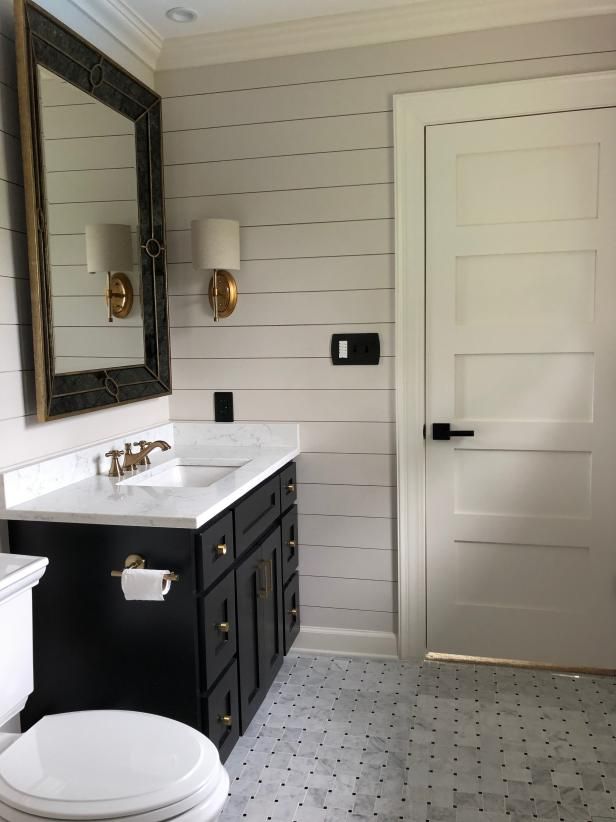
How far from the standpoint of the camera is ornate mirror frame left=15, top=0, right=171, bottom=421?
1.94 m

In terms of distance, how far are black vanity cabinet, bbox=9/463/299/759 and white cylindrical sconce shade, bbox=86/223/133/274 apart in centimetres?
89

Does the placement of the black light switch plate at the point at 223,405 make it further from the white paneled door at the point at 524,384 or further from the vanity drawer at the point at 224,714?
the vanity drawer at the point at 224,714

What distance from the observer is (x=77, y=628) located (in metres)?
1.89

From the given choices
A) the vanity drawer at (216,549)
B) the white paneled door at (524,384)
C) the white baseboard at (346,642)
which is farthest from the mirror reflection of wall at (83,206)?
the white baseboard at (346,642)

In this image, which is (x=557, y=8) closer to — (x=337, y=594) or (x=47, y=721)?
(x=337, y=594)

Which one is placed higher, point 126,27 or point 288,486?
point 126,27

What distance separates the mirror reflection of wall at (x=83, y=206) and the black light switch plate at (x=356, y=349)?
756mm

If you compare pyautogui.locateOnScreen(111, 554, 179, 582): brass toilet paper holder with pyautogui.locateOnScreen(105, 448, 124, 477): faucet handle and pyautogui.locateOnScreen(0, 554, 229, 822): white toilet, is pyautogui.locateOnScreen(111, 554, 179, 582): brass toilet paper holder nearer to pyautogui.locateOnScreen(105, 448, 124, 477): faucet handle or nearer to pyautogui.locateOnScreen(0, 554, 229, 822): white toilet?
pyautogui.locateOnScreen(0, 554, 229, 822): white toilet

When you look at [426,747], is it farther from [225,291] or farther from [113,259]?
[113,259]

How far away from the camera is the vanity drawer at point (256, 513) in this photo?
2.10 m

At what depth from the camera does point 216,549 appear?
74.9 inches

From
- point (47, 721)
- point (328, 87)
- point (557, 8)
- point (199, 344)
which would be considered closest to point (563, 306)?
point (557, 8)

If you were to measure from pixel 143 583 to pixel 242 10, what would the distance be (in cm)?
197

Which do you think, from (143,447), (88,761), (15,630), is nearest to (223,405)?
(143,447)
